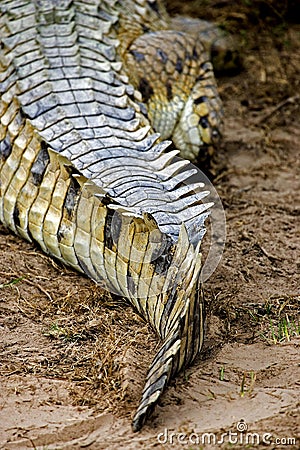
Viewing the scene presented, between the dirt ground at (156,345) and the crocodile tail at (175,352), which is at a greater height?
the crocodile tail at (175,352)

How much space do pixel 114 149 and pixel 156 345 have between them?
932 millimetres

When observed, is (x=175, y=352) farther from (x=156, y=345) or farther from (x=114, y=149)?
(x=114, y=149)

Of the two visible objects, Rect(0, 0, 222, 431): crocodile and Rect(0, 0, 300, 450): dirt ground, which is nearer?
Rect(0, 0, 300, 450): dirt ground

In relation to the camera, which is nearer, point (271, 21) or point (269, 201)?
point (269, 201)

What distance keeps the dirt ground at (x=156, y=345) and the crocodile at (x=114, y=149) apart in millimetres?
91

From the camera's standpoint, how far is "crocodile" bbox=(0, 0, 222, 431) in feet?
7.80

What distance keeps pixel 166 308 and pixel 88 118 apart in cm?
118

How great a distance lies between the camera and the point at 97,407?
216cm

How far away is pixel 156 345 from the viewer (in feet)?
8.11

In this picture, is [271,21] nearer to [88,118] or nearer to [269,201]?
[269,201]

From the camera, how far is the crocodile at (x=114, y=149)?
238 centimetres

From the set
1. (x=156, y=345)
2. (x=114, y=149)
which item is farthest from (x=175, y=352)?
(x=114, y=149)

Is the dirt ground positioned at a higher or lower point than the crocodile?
lower

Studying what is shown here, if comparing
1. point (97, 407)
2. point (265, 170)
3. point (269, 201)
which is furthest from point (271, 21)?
point (97, 407)
